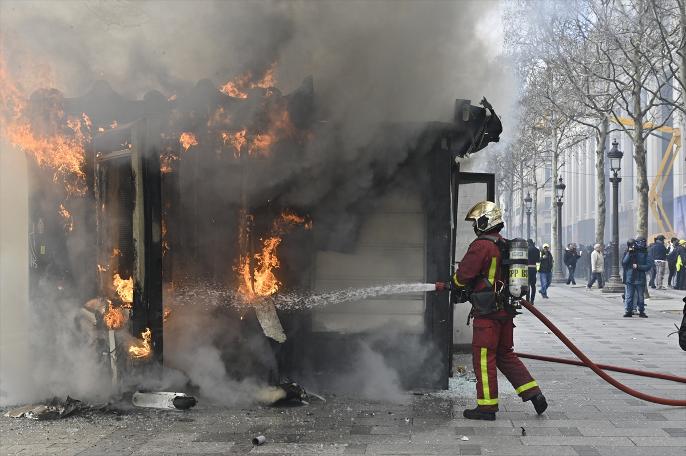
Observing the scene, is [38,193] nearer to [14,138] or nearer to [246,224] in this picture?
[14,138]

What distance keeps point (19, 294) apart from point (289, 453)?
4114mm

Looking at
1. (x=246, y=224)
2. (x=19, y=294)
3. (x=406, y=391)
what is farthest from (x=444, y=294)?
(x=19, y=294)

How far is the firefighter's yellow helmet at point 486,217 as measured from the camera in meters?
5.79

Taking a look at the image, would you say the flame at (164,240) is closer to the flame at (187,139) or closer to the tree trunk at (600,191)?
the flame at (187,139)

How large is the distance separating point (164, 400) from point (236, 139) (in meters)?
2.25

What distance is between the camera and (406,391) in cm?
648

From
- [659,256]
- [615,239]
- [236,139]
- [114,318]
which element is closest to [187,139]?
[236,139]

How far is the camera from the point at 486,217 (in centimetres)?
578

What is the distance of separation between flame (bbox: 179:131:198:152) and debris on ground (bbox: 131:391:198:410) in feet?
6.79

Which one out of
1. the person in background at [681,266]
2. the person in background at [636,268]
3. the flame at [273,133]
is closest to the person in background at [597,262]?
the person in background at [681,266]

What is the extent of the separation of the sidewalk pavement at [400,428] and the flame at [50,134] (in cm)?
208

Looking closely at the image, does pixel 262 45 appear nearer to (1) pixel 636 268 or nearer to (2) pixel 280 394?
(2) pixel 280 394

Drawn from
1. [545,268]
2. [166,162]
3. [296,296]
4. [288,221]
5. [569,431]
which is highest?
[166,162]

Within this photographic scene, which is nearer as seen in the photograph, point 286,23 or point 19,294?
point 286,23
